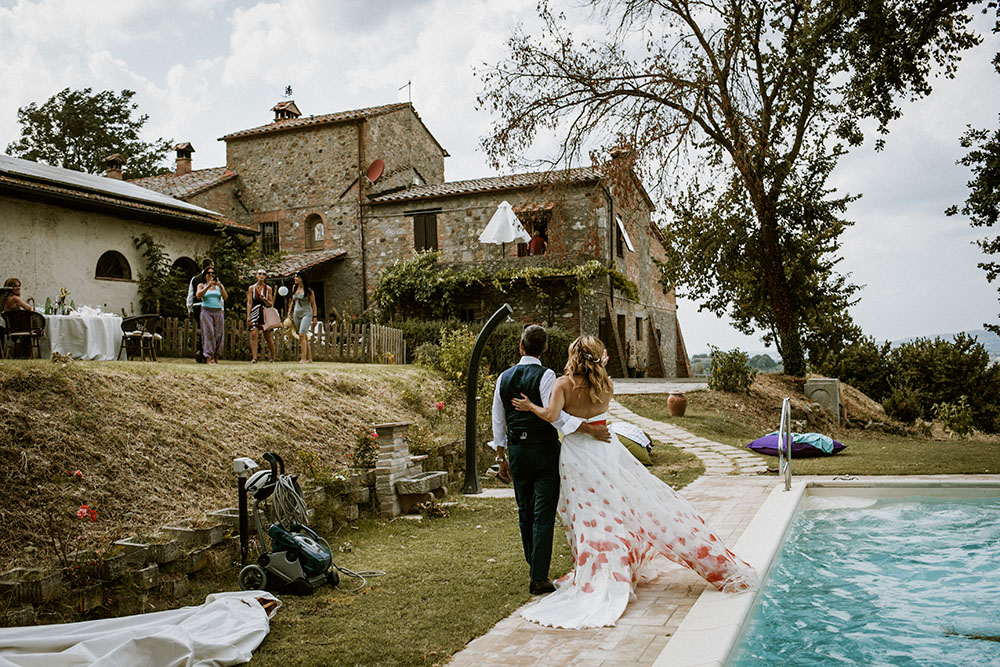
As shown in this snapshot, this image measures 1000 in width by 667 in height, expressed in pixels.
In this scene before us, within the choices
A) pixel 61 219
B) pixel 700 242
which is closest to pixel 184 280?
pixel 61 219

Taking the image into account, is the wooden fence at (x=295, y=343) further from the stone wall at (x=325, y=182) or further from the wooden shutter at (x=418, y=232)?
the stone wall at (x=325, y=182)

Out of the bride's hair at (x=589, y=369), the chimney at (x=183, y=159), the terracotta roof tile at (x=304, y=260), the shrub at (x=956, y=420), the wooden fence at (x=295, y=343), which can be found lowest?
the shrub at (x=956, y=420)

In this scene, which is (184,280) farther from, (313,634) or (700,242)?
(313,634)

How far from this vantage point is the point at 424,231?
85.5ft

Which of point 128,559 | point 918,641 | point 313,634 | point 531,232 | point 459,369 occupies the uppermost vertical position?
point 531,232

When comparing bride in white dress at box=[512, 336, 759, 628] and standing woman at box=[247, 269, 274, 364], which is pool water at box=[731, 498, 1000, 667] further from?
standing woman at box=[247, 269, 274, 364]

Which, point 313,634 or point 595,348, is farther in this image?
point 595,348

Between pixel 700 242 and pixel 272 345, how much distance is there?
12.0 m

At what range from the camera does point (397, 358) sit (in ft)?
57.7

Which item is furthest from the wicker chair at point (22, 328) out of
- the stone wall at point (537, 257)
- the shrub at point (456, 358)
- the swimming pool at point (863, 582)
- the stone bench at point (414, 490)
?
the stone wall at point (537, 257)

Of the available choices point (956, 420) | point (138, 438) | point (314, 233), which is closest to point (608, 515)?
point (138, 438)

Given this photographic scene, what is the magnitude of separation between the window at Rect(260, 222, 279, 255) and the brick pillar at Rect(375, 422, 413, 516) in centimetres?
2132

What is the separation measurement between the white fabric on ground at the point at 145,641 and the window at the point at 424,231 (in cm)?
2226

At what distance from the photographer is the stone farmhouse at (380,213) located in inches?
966
